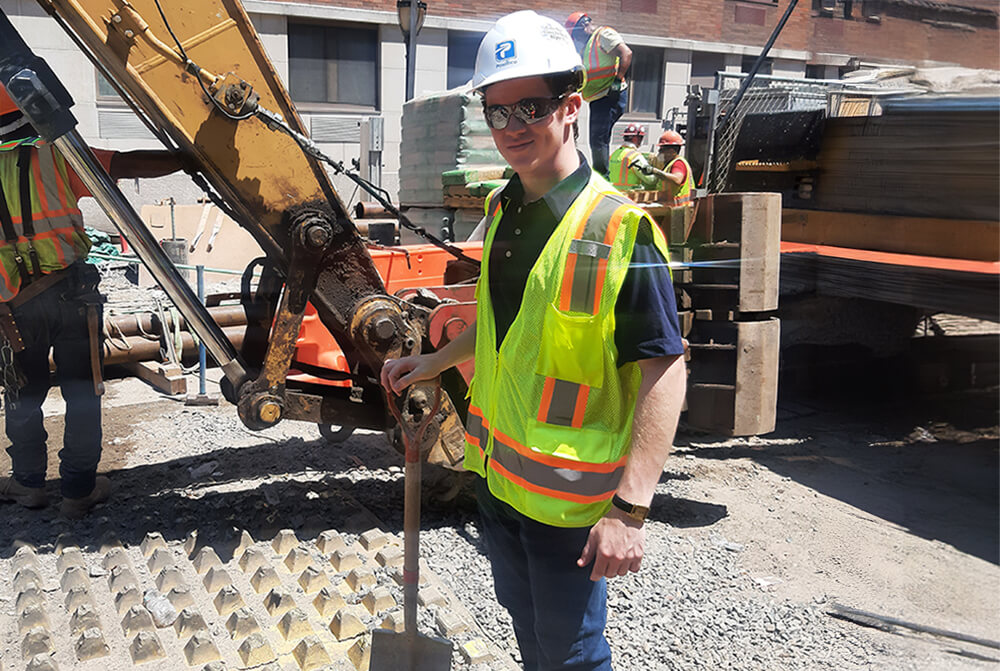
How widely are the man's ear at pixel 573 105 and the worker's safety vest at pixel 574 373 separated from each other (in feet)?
0.46

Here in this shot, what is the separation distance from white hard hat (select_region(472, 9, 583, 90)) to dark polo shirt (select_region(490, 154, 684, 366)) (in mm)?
251

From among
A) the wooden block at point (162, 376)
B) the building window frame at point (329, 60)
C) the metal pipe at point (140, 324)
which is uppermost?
the building window frame at point (329, 60)

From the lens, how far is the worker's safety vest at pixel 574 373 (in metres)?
1.62

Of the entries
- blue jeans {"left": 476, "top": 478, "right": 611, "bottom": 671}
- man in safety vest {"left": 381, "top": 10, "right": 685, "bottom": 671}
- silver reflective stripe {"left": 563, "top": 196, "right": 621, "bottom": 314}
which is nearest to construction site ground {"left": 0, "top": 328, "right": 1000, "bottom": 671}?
blue jeans {"left": 476, "top": 478, "right": 611, "bottom": 671}

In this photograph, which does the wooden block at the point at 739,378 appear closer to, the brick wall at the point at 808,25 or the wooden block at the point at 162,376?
the brick wall at the point at 808,25

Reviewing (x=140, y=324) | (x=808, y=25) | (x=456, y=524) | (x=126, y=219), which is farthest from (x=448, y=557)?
(x=140, y=324)

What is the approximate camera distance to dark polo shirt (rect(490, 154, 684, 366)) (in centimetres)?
161

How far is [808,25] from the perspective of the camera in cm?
161

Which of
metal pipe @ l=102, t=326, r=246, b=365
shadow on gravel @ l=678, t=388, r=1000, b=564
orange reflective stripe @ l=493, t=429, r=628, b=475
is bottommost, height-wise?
shadow on gravel @ l=678, t=388, r=1000, b=564

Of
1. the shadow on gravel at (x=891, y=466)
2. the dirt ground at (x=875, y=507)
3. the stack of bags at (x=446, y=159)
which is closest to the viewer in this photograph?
the dirt ground at (x=875, y=507)

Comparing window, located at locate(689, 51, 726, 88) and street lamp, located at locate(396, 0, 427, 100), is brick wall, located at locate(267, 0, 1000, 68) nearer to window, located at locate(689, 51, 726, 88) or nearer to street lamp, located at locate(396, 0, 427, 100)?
window, located at locate(689, 51, 726, 88)

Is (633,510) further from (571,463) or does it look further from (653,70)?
(653,70)

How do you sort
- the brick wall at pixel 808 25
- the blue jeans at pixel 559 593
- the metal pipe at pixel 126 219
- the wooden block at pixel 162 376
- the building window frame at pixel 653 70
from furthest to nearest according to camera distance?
the wooden block at pixel 162 376
the metal pipe at pixel 126 219
the building window frame at pixel 653 70
the blue jeans at pixel 559 593
the brick wall at pixel 808 25

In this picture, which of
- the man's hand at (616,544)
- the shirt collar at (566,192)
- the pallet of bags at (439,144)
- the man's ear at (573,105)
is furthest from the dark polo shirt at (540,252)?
the pallet of bags at (439,144)
